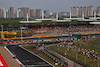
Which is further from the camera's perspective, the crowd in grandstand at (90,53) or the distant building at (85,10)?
the distant building at (85,10)

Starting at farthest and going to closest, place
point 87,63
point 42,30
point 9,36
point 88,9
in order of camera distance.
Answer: point 88,9, point 42,30, point 9,36, point 87,63

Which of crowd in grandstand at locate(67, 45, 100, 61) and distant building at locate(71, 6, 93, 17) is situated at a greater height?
distant building at locate(71, 6, 93, 17)

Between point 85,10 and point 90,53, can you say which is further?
point 85,10

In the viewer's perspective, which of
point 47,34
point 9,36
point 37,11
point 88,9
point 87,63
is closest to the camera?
point 87,63

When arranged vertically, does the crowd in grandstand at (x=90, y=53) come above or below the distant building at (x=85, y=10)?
below

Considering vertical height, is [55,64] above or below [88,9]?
below

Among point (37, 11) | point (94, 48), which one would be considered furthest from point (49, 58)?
point (37, 11)

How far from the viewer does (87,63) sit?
667 inches

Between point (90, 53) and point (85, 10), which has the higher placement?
point (85, 10)

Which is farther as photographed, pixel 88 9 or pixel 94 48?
pixel 88 9

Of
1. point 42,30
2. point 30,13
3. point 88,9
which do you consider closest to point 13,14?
point 30,13

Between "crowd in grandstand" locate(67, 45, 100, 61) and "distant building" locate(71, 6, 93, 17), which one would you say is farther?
"distant building" locate(71, 6, 93, 17)

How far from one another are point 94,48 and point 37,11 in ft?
491

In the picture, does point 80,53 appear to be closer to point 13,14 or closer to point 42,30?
point 42,30
